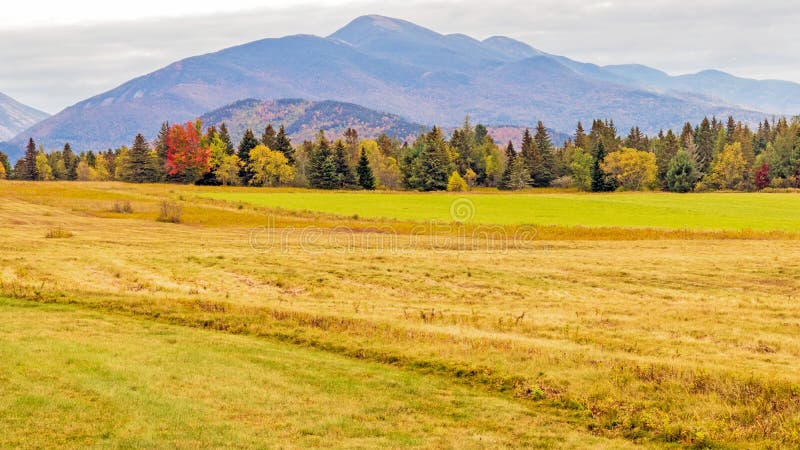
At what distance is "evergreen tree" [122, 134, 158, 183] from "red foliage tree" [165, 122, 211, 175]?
3482 mm

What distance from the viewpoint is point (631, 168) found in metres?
148

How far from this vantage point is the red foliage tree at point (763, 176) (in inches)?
5832

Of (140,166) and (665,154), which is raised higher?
(665,154)

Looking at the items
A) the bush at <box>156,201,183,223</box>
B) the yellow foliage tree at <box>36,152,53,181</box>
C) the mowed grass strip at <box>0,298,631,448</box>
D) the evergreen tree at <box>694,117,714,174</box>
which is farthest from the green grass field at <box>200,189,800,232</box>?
the yellow foliage tree at <box>36,152,53,181</box>

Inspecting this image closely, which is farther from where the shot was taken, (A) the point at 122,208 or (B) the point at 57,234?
(A) the point at 122,208

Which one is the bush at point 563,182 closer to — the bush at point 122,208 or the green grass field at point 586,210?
the green grass field at point 586,210

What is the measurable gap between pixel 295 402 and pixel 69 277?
1797cm

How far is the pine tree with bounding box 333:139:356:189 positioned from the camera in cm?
13912

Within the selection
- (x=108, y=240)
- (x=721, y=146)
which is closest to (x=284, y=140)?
(x=721, y=146)

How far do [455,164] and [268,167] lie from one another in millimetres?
40027

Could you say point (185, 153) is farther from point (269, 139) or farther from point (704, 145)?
point (704, 145)

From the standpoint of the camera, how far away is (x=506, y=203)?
3644 inches

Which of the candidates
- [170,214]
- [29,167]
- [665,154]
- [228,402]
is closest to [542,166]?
[665,154]

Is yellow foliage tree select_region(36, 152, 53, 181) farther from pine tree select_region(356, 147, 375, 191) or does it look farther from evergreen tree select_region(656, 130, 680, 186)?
evergreen tree select_region(656, 130, 680, 186)
